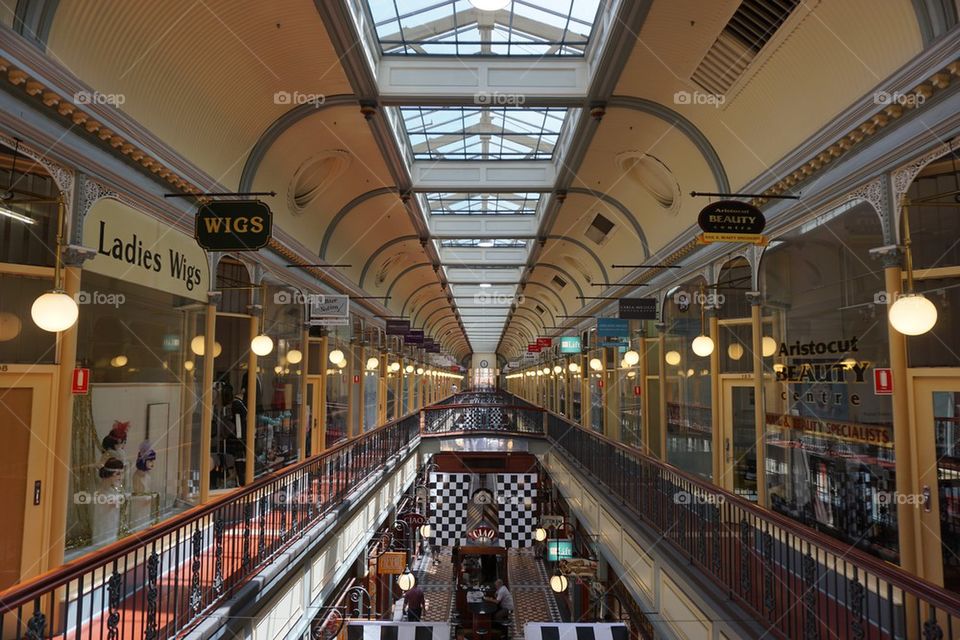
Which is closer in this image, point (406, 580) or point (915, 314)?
point (915, 314)

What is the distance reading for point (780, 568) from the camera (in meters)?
4.61

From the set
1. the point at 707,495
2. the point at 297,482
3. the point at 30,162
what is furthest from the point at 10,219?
the point at 707,495

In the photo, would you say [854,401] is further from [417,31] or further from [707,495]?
[417,31]

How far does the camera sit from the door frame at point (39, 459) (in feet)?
15.0

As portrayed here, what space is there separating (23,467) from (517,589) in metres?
14.3

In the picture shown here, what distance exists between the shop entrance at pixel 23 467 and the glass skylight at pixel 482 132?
7030mm

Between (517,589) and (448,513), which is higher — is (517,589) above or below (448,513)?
below

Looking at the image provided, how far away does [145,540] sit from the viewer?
3779mm

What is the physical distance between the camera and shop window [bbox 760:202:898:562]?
5.54 meters

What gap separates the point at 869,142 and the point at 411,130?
756cm

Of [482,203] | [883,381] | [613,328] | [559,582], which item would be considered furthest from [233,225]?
[482,203]

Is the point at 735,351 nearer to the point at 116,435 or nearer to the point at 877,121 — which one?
the point at 877,121

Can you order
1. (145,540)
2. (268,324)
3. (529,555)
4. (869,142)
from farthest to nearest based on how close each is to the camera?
(529,555), (268,324), (869,142), (145,540)

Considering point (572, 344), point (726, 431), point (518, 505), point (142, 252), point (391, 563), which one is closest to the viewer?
point (142, 252)
